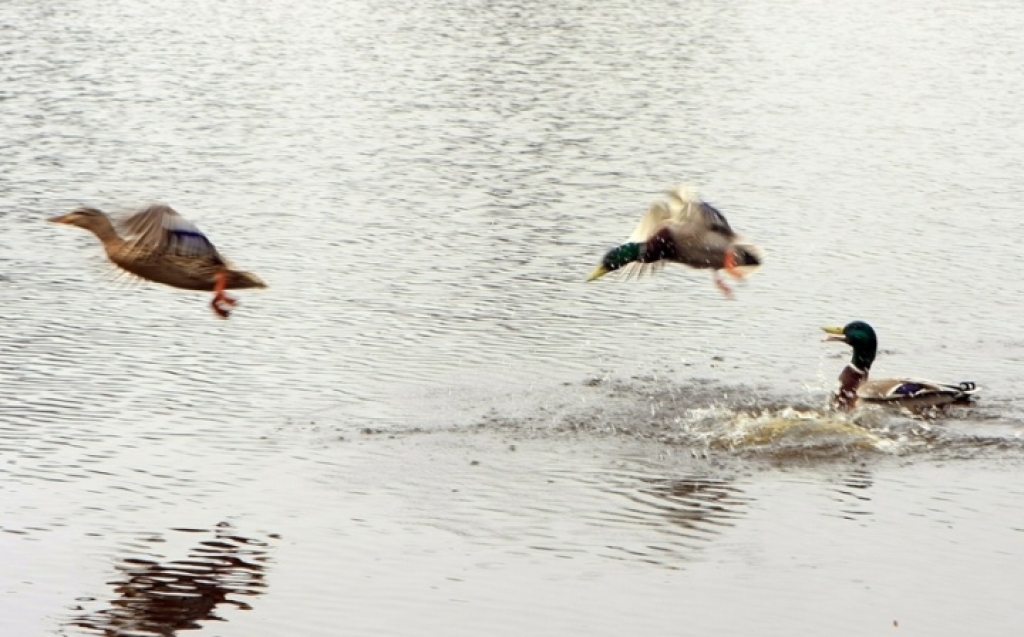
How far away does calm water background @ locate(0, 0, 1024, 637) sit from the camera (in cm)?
1056

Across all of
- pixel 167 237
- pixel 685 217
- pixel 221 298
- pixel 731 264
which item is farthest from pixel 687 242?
pixel 167 237

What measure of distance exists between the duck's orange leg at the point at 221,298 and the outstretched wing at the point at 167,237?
0.41ft

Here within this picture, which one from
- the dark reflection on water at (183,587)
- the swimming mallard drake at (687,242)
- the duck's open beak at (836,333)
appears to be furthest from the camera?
the duck's open beak at (836,333)

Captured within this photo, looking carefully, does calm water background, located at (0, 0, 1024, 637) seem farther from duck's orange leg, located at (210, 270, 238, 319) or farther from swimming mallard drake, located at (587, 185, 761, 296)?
swimming mallard drake, located at (587, 185, 761, 296)

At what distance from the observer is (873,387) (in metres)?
14.6

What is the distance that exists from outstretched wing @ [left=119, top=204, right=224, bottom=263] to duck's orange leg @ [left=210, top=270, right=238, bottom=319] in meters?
0.12

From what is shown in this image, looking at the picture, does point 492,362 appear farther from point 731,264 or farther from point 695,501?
point 695,501

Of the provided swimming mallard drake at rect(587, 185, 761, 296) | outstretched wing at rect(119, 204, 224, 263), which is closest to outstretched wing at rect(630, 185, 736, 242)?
swimming mallard drake at rect(587, 185, 761, 296)

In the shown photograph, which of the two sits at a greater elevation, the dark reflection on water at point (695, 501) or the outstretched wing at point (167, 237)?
the outstretched wing at point (167, 237)

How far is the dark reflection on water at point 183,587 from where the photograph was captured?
9820 millimetres

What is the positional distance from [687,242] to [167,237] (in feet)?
11.6

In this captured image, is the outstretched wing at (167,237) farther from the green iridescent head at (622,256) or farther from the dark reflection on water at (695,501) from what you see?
the dark reflection on water at (695,501)

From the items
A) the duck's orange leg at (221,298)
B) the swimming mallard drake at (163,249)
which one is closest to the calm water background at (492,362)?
the duck's orange leg at (221,298)

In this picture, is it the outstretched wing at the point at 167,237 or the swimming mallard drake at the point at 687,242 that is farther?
the swimming mallard drake at the point at 687,242
